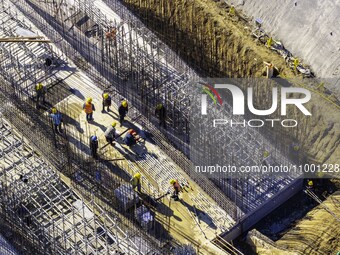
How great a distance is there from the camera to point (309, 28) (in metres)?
59.8

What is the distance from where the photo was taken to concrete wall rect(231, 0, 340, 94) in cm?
5875

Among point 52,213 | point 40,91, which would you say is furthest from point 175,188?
point 40,91

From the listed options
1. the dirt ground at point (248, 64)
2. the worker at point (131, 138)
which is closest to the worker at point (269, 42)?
the dirt ground at point (248, 64)

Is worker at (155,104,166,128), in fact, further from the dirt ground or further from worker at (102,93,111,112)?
the dirt ground

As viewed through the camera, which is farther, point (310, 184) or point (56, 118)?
point (56, 118)

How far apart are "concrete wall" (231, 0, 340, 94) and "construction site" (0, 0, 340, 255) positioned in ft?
0.21

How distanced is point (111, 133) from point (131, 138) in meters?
1.00

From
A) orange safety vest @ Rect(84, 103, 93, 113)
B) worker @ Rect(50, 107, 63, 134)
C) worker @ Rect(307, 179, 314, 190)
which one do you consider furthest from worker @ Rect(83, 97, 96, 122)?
worker @ Rect(307, 179, 314, 190)

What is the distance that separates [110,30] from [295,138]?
1144 cm

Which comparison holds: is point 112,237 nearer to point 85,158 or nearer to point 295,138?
point 85,158

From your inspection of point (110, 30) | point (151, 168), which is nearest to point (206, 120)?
point (151, 168)

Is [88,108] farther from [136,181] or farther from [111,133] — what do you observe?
[136,181]

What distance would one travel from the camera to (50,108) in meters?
56.5

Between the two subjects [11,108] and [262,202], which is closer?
[262,202]
